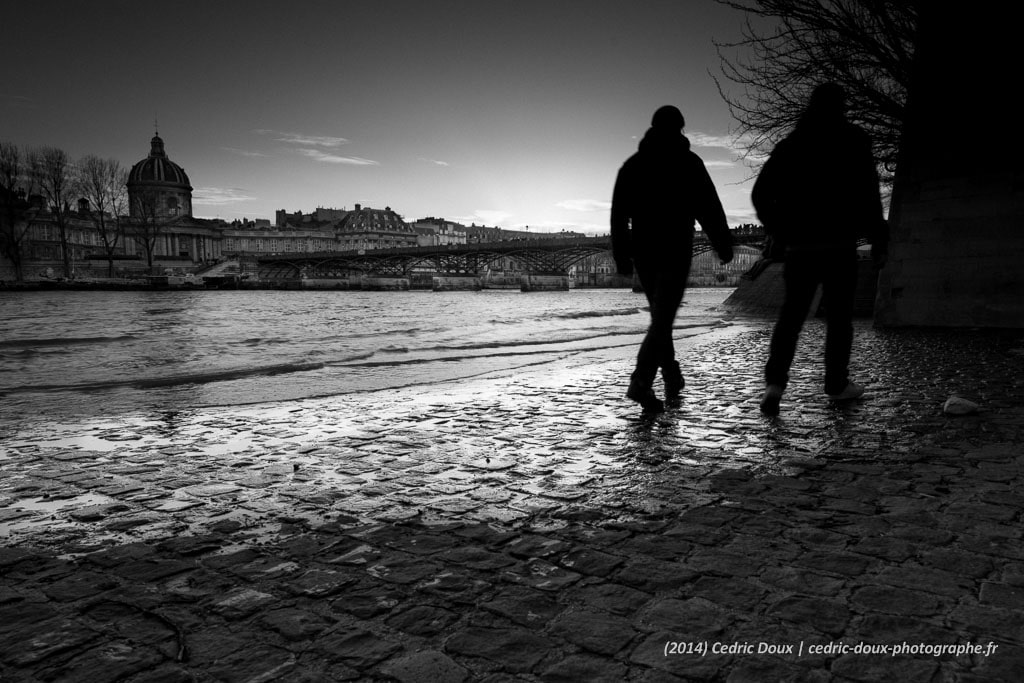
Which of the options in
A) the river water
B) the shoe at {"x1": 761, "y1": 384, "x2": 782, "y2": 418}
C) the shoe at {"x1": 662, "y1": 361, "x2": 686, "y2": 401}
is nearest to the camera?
the shoe at {"x1": 761, "y1": 384, "x2": 782, "y2": 418}

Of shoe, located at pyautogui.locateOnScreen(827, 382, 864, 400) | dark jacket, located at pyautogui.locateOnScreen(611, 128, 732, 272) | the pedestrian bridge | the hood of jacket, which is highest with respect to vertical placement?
the pedestrian bridge

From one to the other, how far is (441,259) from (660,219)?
90461 mm

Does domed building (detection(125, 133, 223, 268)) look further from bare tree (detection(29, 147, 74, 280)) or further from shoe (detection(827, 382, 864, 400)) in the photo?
shoe (detection(827, 382, 864, 400))

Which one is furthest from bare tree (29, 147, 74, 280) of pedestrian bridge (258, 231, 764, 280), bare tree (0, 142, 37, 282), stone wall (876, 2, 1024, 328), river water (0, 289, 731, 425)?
stone wall (876, 2, 1024, 328)

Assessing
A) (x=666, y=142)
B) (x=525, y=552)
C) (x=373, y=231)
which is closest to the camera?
(x=525, y=552)

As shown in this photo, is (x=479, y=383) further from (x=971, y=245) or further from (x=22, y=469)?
(x=971, y=245)

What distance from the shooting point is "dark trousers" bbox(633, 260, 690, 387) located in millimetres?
4785

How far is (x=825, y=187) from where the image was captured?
438cm

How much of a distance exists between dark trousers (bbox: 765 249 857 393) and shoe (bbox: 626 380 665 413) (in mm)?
762

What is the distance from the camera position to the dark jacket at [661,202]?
183 inches

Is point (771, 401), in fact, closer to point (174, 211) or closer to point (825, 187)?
point (825, 187)

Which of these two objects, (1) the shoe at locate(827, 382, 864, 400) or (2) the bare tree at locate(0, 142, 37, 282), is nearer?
(1) the shoe at locate(827, 382, 864, 400)

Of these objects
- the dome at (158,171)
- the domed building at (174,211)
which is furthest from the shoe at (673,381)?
the dome at (158,171)

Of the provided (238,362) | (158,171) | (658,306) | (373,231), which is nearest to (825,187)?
(658,306)
